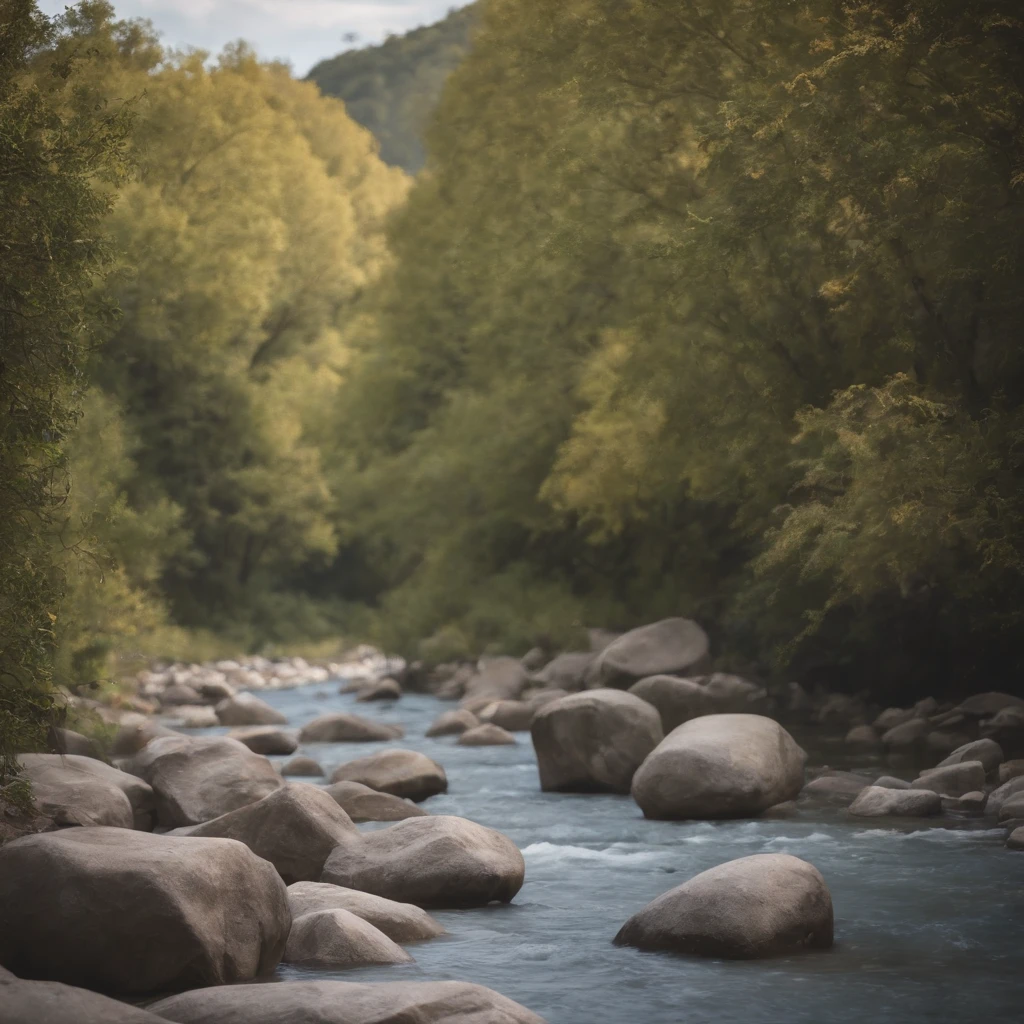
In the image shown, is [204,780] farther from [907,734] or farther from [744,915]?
[907,734]

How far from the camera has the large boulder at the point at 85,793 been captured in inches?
429

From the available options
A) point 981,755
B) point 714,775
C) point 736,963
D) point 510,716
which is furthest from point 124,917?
point 510,716

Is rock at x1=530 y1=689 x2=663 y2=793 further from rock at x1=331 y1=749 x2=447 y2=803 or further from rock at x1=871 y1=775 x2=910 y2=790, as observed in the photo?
rock at x1=871 y1=775 x2=910 y2=790

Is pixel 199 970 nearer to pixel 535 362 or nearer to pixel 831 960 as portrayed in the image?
pixel 831 960

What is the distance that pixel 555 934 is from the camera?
9.12m

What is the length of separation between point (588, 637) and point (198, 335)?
12.1m

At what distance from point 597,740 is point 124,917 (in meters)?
7.85

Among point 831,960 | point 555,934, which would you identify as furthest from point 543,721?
point 831,960

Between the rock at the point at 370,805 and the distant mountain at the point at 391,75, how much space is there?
93.1 meters

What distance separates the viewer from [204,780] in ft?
41.6

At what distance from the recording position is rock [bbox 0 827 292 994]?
7477 mm

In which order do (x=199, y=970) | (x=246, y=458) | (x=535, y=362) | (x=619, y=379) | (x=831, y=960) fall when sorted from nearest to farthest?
(x=199, y=970) → (x=831, y=960) → (x=619, y=379) → (x=535, y=362) → (x=246, y=458)

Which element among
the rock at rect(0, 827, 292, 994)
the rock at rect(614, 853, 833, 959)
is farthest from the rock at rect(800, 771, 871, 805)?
the rock at rect(0, 827, 292, 994)

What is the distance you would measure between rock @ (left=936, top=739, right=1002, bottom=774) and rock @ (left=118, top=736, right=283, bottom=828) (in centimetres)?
677
